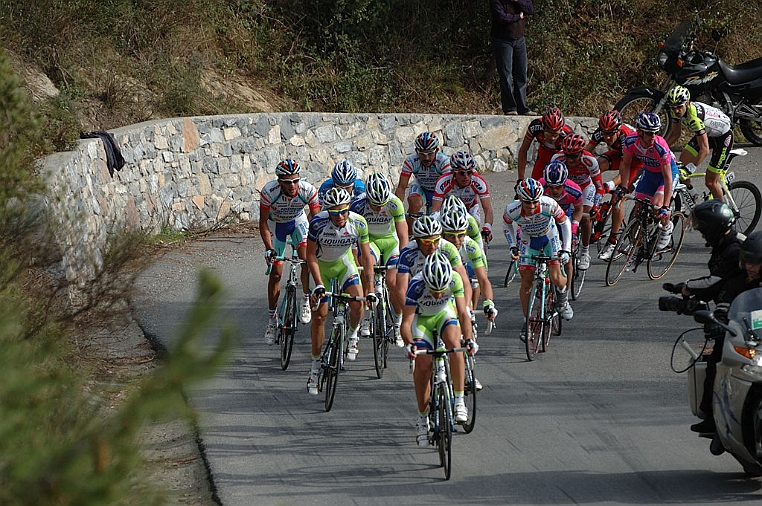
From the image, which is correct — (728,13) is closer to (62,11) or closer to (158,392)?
(62,11)

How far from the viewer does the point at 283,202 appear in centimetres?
1178

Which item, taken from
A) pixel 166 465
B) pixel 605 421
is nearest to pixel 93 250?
pixel 166 465

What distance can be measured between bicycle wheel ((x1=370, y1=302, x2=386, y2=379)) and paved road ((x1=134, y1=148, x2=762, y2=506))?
0.52 ft

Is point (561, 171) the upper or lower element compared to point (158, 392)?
lower

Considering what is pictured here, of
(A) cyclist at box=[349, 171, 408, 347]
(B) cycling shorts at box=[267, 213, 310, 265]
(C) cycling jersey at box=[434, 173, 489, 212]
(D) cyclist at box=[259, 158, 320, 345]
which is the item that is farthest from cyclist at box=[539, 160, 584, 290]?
(B) cycling shorts at box=[267, 213, 310, 265]

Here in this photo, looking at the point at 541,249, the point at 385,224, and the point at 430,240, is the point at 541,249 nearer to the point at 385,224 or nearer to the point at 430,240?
the point at 385,224

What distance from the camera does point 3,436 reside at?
8.94 feet

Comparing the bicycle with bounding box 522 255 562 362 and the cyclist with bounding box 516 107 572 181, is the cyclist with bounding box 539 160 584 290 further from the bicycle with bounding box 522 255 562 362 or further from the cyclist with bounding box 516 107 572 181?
Result: the cyclist with bounding box 516 107 572 181

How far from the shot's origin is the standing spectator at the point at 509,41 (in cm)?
2073

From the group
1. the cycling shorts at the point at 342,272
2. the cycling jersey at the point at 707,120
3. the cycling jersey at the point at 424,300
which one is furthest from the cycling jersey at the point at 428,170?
the cycling jersey at the point at 424,300

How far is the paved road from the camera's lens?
25.0 feet

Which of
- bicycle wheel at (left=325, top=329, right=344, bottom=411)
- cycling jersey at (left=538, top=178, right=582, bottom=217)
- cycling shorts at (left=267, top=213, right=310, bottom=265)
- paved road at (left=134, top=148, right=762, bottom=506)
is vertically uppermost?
cycling jersey at (left=538, top=178, right=582, bottom=217)

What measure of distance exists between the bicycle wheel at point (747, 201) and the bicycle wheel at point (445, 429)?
25.7 feet

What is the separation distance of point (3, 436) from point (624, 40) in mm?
23892
